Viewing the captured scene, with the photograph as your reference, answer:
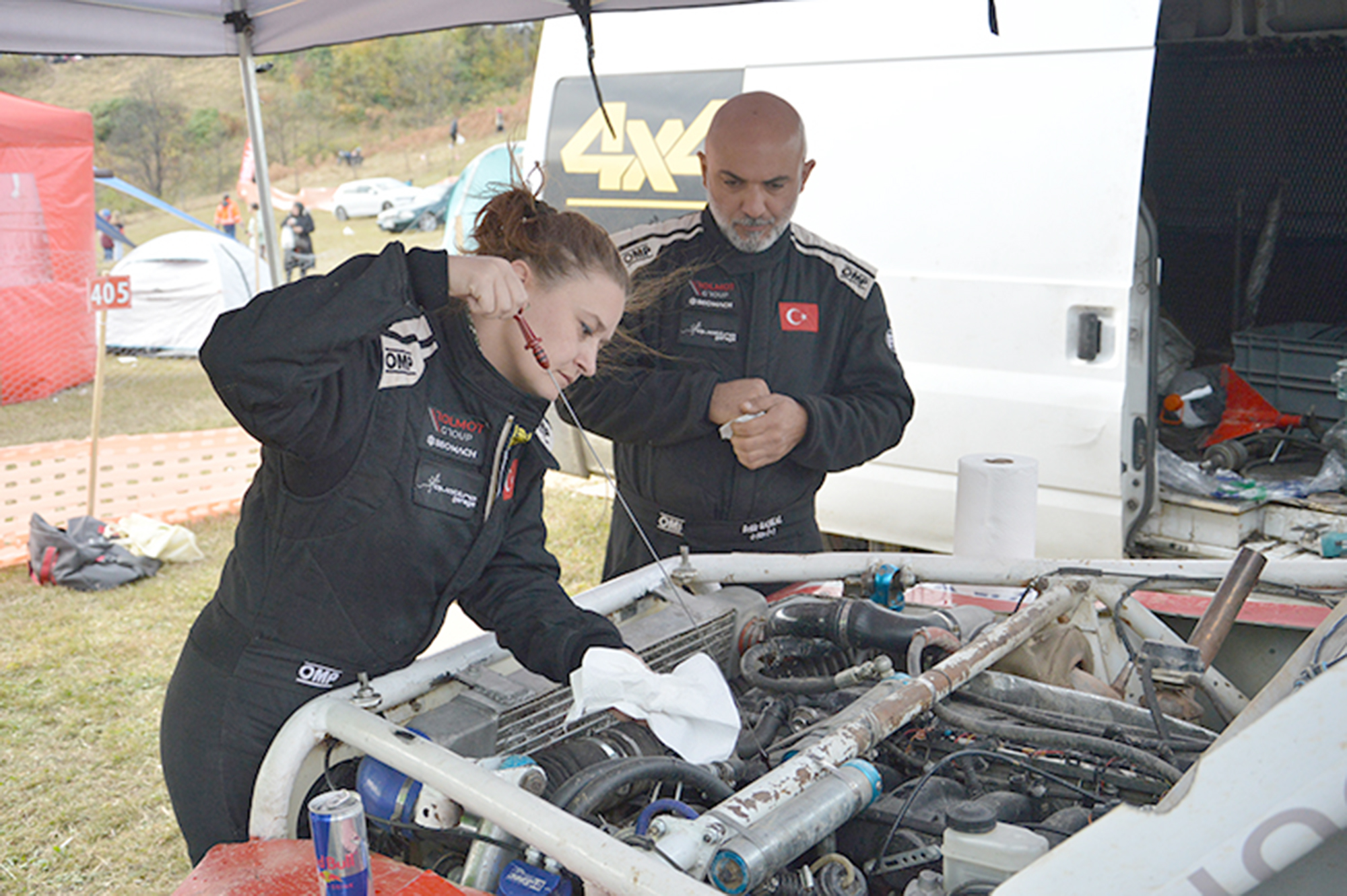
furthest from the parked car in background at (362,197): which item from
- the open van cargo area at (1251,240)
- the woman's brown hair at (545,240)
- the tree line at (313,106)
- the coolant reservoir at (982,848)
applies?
the coolant reservoir at (982,848)

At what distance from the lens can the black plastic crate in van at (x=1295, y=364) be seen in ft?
15.2

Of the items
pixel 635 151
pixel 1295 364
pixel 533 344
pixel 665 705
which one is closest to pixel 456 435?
pixel 533 344

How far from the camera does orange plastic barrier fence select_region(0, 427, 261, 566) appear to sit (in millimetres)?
6867

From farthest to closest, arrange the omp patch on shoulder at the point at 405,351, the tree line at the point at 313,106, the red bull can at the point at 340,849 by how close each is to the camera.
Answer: the tree line at the point at 313,106
the omp patch on shoulder at the point at 405,351
the red bull can at the point at 340,849

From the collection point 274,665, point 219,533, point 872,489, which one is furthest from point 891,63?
point 219,533

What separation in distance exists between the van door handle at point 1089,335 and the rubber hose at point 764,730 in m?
2.38

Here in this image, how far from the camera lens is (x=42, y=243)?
33.6 feet

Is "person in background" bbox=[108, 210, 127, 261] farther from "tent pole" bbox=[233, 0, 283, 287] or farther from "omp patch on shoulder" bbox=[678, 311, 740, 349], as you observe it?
"omp patch on shoulder" bbox=[678, 311, 740, 349]

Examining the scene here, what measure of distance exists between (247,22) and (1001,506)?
9.16 ft

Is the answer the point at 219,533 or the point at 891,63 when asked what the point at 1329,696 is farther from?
the point at 219,533

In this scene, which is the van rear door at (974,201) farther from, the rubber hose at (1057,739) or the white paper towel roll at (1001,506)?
the rubber hose at (1057,739)

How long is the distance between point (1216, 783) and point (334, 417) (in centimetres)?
123

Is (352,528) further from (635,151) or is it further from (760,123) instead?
(635,151)

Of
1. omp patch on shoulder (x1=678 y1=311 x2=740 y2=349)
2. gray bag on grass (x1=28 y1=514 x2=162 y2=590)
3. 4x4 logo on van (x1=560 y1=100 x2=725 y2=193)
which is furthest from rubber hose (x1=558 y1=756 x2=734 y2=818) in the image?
gray bag on grass (x1=28 y1=514 x2=162 y2=590)
